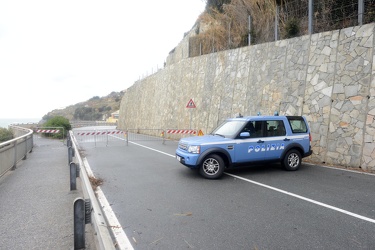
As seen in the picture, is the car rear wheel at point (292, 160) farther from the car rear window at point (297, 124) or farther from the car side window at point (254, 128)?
the car side window at point (254, 128)

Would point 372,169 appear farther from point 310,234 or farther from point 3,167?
point 3,167

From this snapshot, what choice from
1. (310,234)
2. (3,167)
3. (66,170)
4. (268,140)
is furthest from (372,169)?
(3,167)

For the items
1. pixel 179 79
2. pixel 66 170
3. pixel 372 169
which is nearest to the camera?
pixel 372 169

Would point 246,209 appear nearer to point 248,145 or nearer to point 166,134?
point 248,145

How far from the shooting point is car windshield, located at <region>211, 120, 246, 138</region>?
26.3 feet

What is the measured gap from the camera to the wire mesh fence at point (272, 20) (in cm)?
1229

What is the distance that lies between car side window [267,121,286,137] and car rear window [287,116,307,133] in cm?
41

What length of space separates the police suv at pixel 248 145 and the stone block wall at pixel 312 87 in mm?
2105

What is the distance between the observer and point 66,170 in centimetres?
930

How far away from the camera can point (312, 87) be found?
37.1 feet

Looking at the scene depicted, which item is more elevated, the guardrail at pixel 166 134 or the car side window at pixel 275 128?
the car side window at pixel 275 128

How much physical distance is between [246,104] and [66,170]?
1040 centimetres

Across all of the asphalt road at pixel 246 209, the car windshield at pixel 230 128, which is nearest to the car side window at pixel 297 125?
the asphalt road at pixel 246 209

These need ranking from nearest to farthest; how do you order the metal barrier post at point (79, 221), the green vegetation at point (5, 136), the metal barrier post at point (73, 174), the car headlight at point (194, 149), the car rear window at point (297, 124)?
the metal barrier post at point (79, 221), the metal barrier post at point (73, 174), the car headlight at point (194, 149), the car rear window at point (297, 124), the green vegetation at point (5, 136)
